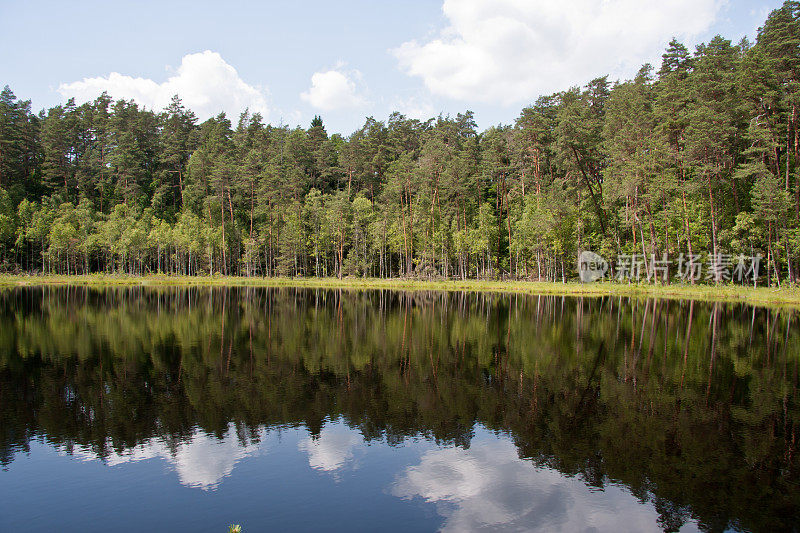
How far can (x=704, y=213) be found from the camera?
48.6m

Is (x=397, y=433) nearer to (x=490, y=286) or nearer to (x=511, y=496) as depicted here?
(x=511, y=496)

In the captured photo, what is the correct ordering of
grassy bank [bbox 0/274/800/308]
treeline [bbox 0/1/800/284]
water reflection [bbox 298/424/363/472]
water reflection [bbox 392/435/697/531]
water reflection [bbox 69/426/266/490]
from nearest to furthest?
water reflection [bbox 392/435/697/531] → water reflection [bbox 69/426/266/490] → water reflection [bbox 298/424/363/472] → grassy bank [bbox 0/274/800/308] → treeline [bbox 0/1/800/284]

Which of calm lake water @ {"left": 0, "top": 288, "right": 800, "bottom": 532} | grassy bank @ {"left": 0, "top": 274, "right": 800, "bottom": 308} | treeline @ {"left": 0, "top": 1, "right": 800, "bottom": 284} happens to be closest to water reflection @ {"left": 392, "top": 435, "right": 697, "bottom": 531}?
calm lake water @ {"left": 0, "top": 288, "right": 800, "bottom": 532}

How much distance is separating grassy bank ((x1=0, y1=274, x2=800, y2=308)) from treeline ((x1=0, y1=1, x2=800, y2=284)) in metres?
4.89

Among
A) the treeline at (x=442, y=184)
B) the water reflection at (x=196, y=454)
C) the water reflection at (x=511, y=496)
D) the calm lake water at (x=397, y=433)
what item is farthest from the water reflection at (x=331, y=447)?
the treeline at (x=442, y=184)

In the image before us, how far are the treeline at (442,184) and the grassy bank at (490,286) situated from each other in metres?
4.89

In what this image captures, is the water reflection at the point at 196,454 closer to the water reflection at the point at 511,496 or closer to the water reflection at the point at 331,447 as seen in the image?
the water reflection at the point at 331,447

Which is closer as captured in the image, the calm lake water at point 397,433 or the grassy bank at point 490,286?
the calm lake water at point 397,433

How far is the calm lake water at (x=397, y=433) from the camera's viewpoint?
8164 mm

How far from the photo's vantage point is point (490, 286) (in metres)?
55.5

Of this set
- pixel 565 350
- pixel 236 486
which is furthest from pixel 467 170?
pixel 236 486

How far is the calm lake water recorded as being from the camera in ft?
26.8

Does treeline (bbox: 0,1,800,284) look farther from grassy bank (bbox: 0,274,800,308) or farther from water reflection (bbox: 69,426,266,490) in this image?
water reflection (bbox: 69,426,266,490)

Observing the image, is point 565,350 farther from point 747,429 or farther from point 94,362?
point 94,362
